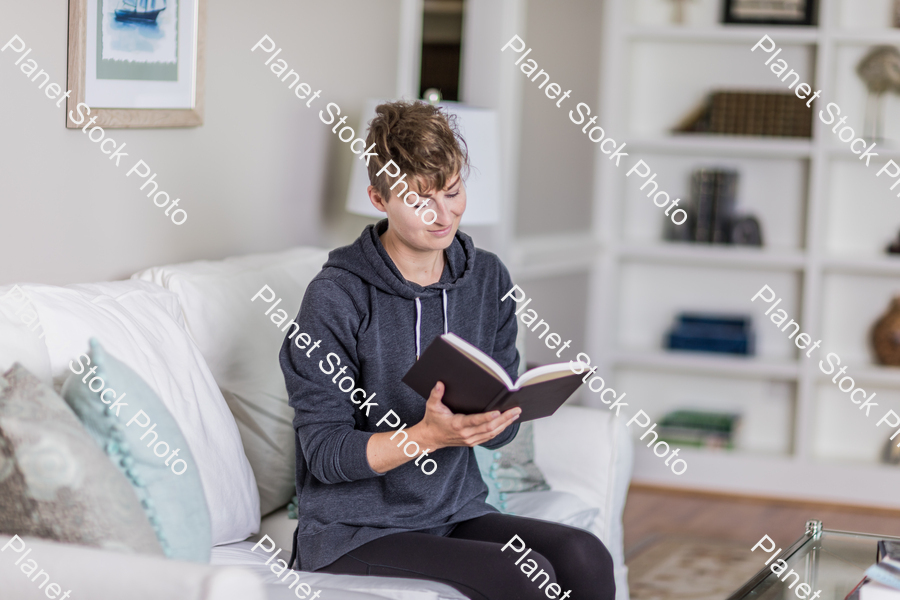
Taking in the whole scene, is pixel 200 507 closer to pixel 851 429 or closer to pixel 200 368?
pixel 200 368

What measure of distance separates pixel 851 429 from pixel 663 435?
0.67 m

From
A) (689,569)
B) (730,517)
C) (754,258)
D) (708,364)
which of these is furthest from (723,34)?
(689,569)

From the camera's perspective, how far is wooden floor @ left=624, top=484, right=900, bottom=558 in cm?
304

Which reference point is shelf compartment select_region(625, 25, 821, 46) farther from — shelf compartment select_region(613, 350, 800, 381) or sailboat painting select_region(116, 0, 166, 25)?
sailboat painting select_region(116, 0, 166, 25)

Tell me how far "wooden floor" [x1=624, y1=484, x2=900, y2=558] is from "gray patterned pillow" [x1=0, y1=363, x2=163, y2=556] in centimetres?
203

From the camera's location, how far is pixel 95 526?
1.08 meters

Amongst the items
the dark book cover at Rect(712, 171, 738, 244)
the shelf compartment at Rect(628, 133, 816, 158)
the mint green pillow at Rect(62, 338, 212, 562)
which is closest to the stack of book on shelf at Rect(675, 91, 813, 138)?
the shelf compartment at Rect(628, 133, 816, 158)

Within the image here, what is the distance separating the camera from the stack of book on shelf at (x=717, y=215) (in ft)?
11.4

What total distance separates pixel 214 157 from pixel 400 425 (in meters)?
0.86

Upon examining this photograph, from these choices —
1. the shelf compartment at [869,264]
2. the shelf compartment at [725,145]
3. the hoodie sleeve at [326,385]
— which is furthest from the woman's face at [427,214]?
the shelf compartment at [869,264]

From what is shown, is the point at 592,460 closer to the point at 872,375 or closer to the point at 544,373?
the point at 544,373

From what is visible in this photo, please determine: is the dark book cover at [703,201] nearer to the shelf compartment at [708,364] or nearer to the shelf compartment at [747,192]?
the shelf compartment at [747,192]

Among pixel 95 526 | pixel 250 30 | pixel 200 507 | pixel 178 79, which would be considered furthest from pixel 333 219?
pixel 95 526

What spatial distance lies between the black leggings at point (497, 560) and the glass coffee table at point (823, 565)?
23cm
